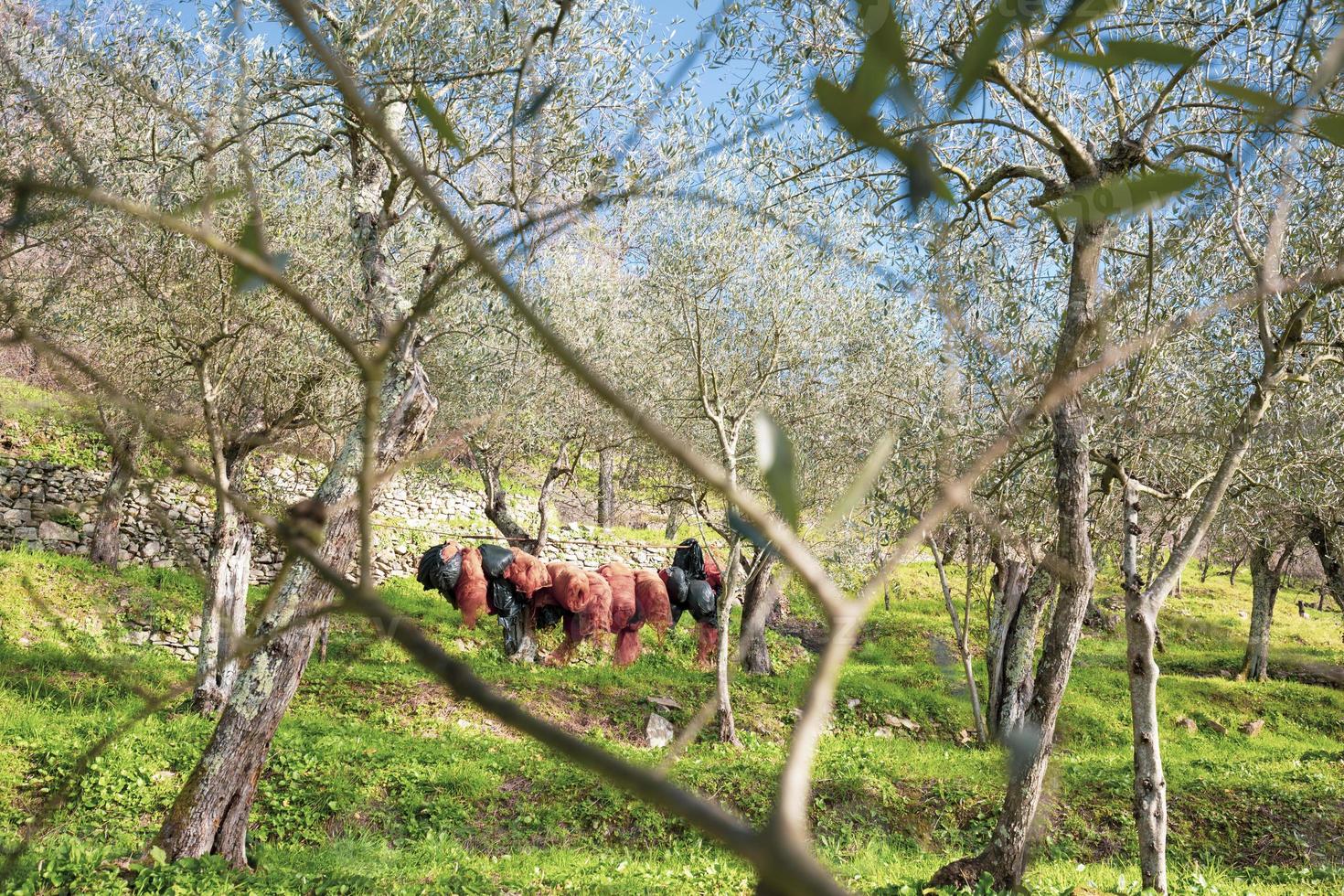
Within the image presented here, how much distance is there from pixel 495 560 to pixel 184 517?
6.39 meters

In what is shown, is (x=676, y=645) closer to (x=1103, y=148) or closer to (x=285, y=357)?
(x=285, y=357)

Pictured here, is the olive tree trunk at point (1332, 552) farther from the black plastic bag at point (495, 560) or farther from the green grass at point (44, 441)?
the green grass at point (44, 441)

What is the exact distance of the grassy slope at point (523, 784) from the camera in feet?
20.7

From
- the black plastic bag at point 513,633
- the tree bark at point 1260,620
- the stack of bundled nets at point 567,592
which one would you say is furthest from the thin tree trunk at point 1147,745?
the tree bark at point 1260,620

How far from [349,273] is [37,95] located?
9.56 meters

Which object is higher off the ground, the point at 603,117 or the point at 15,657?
the point at 603,117

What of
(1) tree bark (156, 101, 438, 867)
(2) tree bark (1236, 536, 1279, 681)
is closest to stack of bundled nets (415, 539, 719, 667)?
(1) tree bark (156, 101, 438, 867)

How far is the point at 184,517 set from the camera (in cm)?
1522

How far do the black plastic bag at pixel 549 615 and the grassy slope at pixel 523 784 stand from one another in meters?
0.70

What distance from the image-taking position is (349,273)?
9414mm

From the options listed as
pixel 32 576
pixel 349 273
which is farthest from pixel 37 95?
pixel 32 576

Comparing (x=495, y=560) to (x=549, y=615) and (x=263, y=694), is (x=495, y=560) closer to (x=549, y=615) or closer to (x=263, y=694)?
(x=549, y=615)

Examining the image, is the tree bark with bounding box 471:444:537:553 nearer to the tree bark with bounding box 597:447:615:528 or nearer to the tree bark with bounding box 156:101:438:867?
the tree bark with bounding box 597:447:615:528

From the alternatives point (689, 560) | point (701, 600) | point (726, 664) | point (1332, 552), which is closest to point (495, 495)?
point (689, 560)
